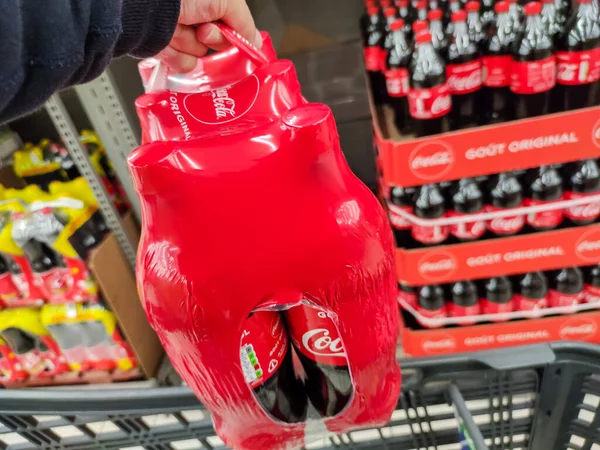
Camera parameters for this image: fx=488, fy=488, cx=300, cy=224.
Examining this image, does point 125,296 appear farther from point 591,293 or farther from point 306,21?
point 591,293

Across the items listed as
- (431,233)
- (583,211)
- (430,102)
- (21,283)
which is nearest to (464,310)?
(431,233)

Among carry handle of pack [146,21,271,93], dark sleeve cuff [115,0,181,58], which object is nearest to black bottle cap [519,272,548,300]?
carry handle of pack [146,21,271,93]

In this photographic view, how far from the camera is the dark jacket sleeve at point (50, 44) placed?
0.37m

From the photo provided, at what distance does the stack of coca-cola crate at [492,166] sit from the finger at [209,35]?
562 mm

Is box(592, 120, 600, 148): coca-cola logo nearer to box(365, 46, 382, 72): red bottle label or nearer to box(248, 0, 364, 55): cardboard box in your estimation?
box(365, 46, 382, 72): red bottle label

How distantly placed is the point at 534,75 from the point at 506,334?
741 millimetres

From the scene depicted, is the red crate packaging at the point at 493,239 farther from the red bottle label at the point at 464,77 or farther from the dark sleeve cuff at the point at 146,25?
the dark sleeve cuff at the point at 146,25

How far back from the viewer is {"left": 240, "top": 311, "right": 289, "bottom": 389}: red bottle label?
62 cm

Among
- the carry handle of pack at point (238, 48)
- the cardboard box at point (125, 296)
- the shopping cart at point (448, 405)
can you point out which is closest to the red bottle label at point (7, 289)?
the cardboard box at point (125, 296)

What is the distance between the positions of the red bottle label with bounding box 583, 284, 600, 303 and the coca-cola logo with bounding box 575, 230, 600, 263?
0.44 feet

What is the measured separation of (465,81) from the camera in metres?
1.16

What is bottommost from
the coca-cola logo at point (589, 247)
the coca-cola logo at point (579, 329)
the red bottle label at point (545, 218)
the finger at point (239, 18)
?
the coca-cola logo at point (579, 329)

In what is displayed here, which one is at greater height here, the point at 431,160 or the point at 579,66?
the point at 579,66

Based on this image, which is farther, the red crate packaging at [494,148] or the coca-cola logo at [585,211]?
the coca-cola logo at [585,211]
